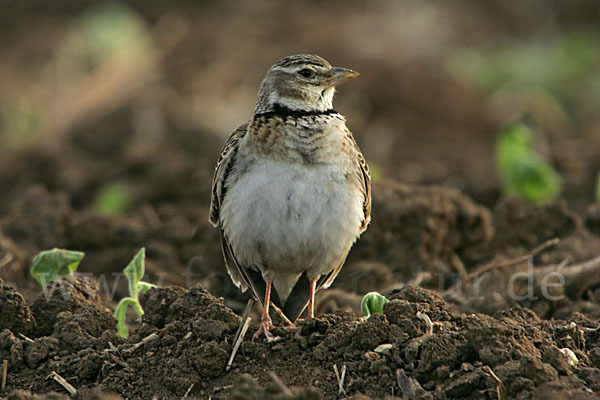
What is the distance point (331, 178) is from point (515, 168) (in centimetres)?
324

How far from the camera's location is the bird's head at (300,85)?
6184 mm

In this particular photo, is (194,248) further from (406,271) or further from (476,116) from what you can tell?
(476,116)

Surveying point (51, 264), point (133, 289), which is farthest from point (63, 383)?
point (51, 264)

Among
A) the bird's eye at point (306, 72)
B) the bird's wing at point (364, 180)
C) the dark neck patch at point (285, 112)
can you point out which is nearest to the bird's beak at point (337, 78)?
the bird's eye at point (306, 72)

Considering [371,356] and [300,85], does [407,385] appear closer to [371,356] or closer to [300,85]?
[371,356]

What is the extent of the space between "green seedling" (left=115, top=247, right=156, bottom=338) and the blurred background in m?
1.96

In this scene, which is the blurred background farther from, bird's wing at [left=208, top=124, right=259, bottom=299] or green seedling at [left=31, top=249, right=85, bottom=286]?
green seedling at [left=31, top=249, right=85, bottom=286]

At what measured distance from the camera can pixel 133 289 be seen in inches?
228

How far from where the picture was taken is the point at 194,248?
26.4 ft

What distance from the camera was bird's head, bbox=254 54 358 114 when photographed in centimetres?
618

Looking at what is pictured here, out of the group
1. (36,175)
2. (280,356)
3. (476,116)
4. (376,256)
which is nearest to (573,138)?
(476,116)

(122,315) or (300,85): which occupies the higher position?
(300,85)

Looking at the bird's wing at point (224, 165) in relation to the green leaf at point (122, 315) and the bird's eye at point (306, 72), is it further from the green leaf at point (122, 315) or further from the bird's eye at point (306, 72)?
the green leaf at point (122, 315)

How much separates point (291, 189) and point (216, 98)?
6.99 m
